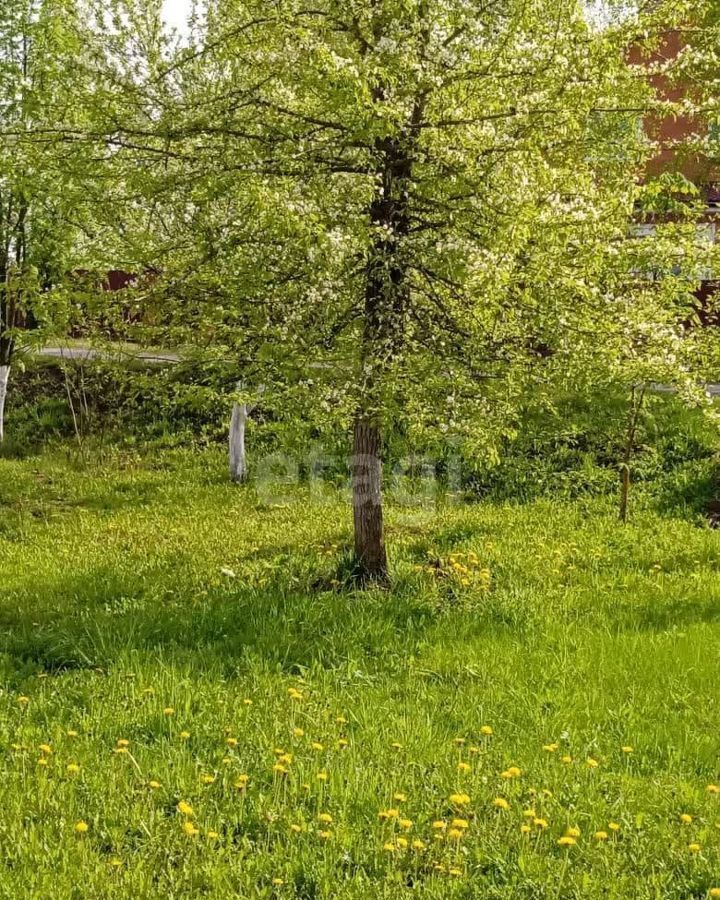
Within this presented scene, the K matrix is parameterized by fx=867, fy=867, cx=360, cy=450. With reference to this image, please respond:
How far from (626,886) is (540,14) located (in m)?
5.84

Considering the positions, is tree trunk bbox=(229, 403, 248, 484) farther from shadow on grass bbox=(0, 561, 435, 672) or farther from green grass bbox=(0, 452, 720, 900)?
shadow on grass bbox=(0, 561, 435, 672)

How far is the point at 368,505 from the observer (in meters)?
8.41

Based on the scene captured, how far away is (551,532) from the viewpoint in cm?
1106

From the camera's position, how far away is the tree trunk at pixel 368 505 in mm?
8383

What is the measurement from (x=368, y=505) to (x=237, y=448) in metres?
6.46

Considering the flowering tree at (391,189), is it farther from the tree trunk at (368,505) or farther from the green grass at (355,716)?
the green grass at (355,716)

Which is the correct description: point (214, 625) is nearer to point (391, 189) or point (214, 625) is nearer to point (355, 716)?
point (355, 716)

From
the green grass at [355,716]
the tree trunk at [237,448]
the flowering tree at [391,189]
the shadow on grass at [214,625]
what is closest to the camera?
the green grass at [355,716]

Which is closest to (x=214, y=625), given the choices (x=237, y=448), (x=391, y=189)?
(x=391, y=189)

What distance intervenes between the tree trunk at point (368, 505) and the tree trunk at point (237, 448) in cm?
621

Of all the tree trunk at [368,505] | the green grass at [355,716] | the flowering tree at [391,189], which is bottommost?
the green grass at [355,716]

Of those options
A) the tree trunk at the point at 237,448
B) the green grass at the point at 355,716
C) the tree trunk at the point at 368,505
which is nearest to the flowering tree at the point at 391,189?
the tree trunk at the point at 368,505

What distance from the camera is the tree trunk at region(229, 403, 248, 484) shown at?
47.1 ft

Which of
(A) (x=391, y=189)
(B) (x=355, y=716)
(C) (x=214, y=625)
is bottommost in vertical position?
(B) (x=355, y=716)
